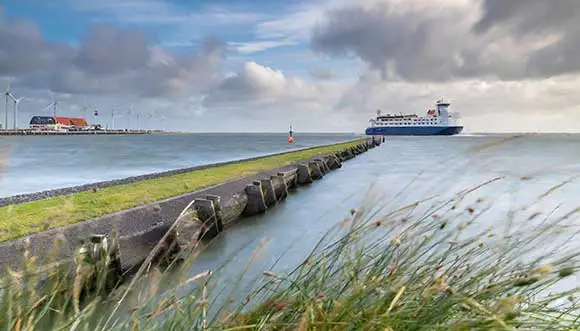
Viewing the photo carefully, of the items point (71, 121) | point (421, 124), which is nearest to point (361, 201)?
point (421, 124)

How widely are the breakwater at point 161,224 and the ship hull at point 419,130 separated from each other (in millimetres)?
86909

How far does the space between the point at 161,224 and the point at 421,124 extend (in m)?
94.8

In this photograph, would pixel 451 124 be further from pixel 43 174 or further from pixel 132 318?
pixel 132 318

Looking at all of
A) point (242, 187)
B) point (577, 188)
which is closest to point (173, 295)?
point (242, 187)

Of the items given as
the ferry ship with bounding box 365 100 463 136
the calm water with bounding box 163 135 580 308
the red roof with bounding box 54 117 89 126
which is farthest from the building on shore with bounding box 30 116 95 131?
the calm water with bounding box 163 135 580 308

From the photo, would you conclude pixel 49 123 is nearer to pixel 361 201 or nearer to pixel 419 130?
pixel 419 130

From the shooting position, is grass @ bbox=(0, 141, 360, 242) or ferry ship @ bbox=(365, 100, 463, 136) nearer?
grass @ bbox=(0, 141, 360, 242)

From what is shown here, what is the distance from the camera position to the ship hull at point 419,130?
323ft

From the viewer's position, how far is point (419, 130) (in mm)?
99375

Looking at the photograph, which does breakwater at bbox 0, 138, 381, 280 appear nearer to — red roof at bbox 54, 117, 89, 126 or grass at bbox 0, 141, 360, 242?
grass at bbox 0, 141, 360, 242

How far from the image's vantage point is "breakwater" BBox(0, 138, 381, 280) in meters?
5.32

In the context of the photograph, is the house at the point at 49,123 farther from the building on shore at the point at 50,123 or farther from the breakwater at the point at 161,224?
the breakwater at the point at 161,224

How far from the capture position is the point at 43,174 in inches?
928

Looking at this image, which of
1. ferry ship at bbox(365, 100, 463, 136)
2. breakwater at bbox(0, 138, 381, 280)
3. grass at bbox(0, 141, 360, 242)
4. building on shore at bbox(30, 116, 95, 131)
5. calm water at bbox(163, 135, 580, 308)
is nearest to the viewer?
calm water at bbox(163, 135, 580, 308)
